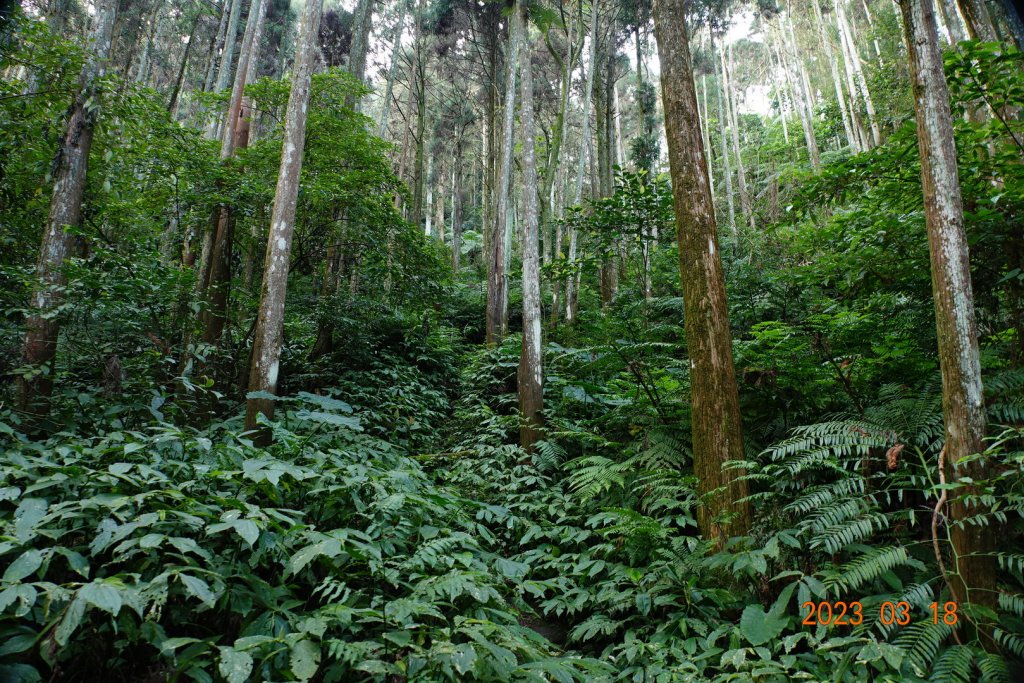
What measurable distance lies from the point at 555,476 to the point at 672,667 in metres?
3.18

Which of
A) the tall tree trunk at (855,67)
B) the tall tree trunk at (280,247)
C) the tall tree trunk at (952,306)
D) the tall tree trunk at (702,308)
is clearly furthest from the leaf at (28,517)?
the tall tree trunk at (855,67)

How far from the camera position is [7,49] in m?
4.78

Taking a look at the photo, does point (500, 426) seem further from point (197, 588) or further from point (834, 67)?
point (834, 67)

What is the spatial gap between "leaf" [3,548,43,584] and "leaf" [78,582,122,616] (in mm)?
310

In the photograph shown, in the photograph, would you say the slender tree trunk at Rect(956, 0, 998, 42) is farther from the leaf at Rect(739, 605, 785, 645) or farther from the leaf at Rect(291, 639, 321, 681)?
the leaf at Rect(291, 639, 321, 681)

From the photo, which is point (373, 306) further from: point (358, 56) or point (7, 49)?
point (358, 56)

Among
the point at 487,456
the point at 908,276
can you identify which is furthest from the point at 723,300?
the point at 487,456

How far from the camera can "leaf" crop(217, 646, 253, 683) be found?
187cm

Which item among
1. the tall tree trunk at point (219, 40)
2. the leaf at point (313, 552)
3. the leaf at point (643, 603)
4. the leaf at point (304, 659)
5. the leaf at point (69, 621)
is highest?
the tall tree trunk at point (219, 40)

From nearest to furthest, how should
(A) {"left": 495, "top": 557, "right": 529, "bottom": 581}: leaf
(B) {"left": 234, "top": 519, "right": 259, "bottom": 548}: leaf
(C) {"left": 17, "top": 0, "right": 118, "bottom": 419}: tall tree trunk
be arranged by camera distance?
(B) {"left": 234, "top": 519, "right": 259, "bottom": 548}: leaf < (A) {"left": 495, "top": 557, "right": 529, "bottom": 581}: leaf < (C) {"left": 17, "top": 0, "right": 118, "bottom": 419}: tall tree trunk

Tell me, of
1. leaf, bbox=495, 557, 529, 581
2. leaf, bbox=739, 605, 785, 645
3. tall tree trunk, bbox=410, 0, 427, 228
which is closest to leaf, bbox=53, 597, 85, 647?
leaf, bbox=495, 557, 529, 581

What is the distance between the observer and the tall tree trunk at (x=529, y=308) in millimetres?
6824

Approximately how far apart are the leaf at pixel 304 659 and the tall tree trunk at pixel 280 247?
3.72m

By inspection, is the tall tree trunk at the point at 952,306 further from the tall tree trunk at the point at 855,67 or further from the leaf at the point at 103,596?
the tall tree trunk at the point at 855,67
